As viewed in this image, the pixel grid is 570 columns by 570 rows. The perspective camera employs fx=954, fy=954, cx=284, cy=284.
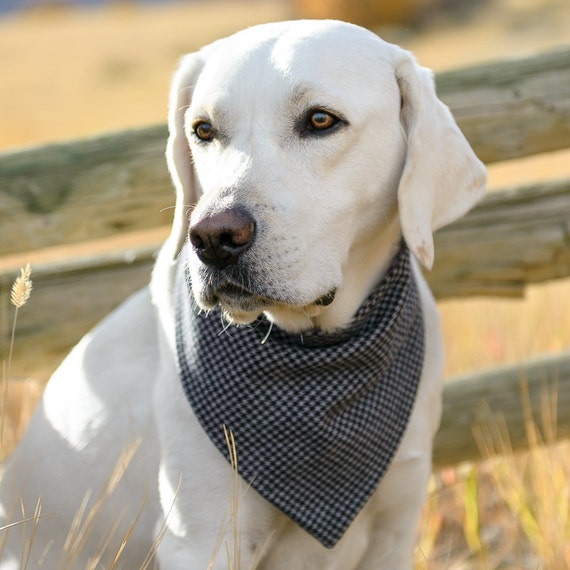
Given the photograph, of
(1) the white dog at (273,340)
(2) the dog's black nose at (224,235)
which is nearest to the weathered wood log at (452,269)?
(1) the white dog at (273,340)

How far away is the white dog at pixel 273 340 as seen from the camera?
1986mm

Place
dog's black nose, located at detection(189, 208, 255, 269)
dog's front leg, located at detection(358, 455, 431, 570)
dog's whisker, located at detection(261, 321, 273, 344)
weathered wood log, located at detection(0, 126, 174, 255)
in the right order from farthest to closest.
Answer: weathered wood log, located at detection(0, 126, 174, 255) → dog's front leg, located at detection(358, 455, 431, 570) → dog's whisker, located at detection(261, 321, 273, 344) → dog's black nose, located at detection(189, 208, 255, 269)

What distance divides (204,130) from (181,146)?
0.17 meters

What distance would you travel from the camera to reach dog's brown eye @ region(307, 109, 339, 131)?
2020 millimetres

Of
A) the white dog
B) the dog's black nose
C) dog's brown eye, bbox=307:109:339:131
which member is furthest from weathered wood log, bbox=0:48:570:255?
the dog's black nose

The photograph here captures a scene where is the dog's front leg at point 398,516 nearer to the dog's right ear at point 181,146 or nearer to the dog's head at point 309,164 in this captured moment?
the dog's head at point 309,164

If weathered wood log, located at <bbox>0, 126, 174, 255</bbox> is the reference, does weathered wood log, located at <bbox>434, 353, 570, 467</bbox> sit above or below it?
below

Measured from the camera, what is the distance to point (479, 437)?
3.21 m

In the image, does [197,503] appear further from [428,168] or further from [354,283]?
[428,168]

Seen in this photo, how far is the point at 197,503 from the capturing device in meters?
2.13

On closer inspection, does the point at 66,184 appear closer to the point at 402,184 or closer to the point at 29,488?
the point at 29,488

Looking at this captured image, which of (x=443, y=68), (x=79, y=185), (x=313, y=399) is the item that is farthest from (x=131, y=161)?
(x=443, y=68)

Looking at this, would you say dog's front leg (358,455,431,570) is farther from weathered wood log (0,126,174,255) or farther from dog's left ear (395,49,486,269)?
weathered wood log (0,126,174,255)

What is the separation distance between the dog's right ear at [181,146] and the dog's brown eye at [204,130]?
13cm
